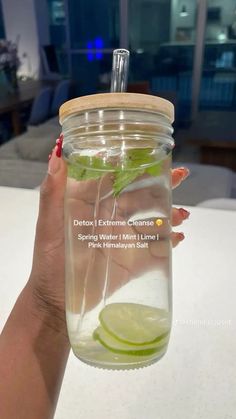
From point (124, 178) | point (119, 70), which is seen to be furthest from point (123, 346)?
point (119, 70)

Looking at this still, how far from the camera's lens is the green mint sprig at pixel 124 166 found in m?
0.30

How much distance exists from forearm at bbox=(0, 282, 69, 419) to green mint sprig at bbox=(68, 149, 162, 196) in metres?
0.19

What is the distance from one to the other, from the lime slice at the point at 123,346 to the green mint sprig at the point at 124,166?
4.9 inches

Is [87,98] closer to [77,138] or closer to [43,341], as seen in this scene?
[77,138]

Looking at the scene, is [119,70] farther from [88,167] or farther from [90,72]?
[90,72]

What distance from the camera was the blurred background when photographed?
2.37 m

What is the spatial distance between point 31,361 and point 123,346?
14 cm

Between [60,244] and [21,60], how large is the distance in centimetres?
233

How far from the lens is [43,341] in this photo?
1.35 feet

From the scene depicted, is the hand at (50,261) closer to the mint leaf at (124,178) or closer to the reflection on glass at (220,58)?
the mint leaf at (124,178)

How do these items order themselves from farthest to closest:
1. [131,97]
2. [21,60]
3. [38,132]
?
[21,60] < [38,132] < [131,97]

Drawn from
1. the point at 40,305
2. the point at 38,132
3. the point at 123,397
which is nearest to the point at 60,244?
the point at 40,305

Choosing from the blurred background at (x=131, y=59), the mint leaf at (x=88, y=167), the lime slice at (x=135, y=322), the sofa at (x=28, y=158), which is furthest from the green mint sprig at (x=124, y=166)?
the blurred background at (x=131, y=59)

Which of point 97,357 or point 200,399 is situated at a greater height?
point 97,357
